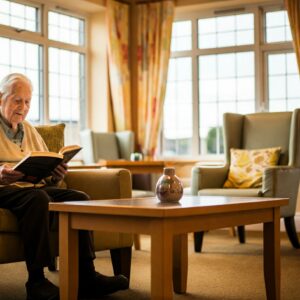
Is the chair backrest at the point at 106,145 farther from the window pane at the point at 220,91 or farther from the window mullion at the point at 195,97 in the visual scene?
the window pane at the point at 220,91

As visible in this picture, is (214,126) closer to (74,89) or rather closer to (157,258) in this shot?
(74,89)

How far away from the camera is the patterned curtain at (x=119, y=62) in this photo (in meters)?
6.57

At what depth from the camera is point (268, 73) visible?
638 centimetres

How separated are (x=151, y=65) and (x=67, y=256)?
447 centimetres

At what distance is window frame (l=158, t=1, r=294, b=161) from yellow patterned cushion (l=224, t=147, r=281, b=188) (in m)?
1.58

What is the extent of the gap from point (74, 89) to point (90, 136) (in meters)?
0.94

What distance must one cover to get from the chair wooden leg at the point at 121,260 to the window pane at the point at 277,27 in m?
3.90

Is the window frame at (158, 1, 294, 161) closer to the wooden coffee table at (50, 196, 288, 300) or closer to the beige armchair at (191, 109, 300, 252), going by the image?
the beige armchair at (191, 109, 300, 252)

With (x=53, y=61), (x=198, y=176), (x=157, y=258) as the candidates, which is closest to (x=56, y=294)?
(x=157, y=258)

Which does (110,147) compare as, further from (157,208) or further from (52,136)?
(157,208)

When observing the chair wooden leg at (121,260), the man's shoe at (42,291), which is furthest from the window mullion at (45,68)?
the man's shoe at (42,291)

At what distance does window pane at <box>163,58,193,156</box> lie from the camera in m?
6.79

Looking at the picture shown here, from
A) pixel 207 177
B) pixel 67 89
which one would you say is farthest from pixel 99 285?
pixel 67 89

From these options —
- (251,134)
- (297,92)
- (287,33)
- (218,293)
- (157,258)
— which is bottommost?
(218,293)
